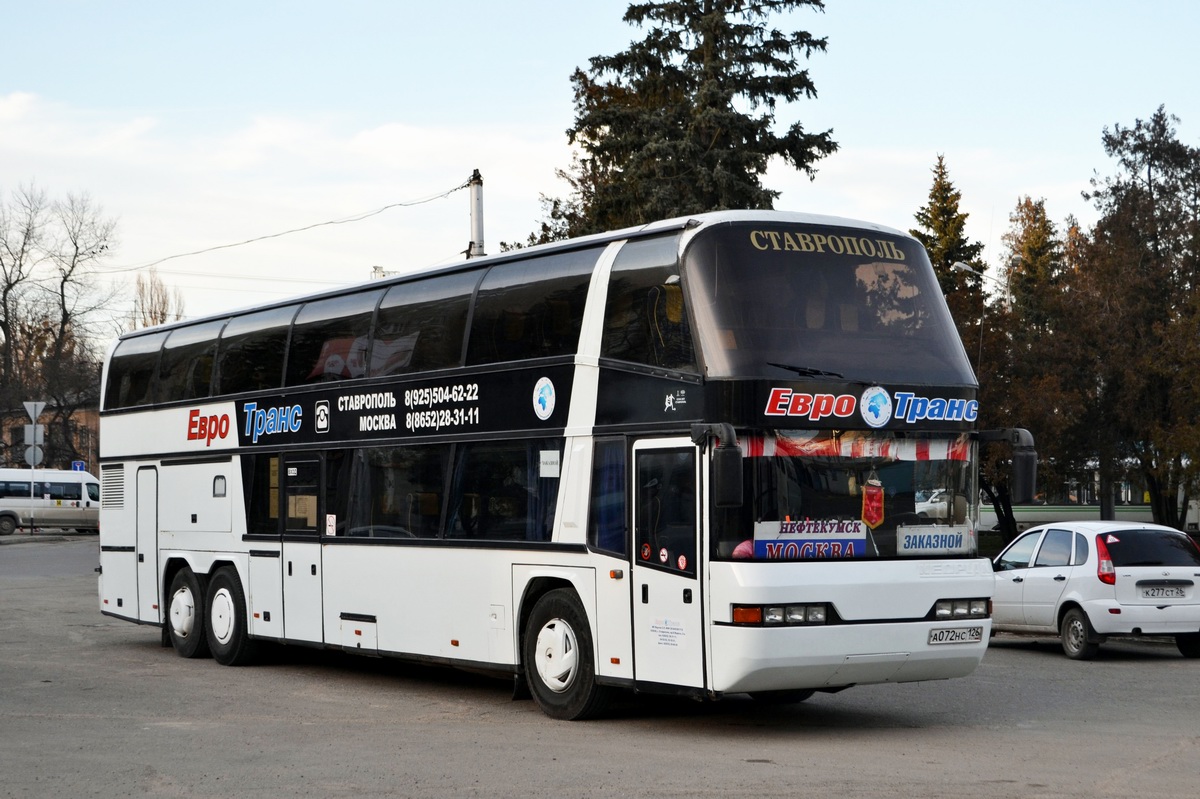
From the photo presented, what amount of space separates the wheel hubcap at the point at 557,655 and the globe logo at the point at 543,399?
1.66 metres

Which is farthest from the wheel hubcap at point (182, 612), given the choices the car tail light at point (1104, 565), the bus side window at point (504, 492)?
the car tail light at point (1104, 565)

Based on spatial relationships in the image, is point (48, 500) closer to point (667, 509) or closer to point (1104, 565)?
point (1104, 565)

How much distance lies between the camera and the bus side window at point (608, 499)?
11273 millimetres

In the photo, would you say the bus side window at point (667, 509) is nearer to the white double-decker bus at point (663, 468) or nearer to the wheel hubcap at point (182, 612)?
the white double-decker bus at point (663, 468)

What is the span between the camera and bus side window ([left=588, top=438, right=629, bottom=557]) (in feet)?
37.0

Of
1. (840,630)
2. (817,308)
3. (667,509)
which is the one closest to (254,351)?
(667,509)

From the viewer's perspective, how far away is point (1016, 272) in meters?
77.1

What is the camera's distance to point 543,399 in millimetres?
12164

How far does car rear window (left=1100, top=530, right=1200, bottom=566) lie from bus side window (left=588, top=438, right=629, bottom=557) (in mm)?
7734

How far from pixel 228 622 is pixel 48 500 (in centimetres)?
4571

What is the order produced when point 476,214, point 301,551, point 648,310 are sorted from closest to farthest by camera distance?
1. point 648,310
2. point 301,551
3. point 476,214

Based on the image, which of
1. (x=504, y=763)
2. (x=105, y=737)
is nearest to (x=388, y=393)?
(x=105, y=737)

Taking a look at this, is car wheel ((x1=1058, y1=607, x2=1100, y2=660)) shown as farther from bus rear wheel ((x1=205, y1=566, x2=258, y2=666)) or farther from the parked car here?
bus rear wheel ((x1=205, y1=566, x2=258, y2=666))

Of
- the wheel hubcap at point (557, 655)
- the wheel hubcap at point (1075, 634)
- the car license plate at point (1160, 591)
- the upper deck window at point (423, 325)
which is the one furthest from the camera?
the wheel hubcap at point (1075, 634)
